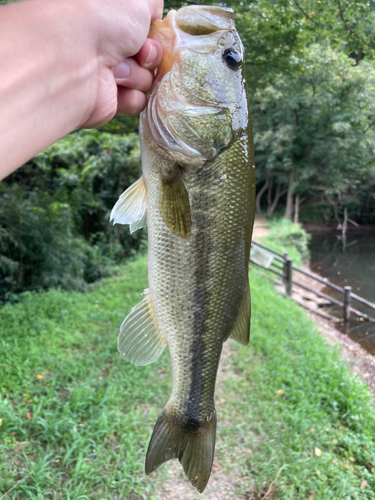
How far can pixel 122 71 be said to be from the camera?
138cm

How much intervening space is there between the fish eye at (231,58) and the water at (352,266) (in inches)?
349

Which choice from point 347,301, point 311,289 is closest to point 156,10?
point 347,301

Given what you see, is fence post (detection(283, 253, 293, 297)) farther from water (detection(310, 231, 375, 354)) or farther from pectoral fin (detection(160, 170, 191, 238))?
pectoral fin (detection(160, 170, 191, 238))

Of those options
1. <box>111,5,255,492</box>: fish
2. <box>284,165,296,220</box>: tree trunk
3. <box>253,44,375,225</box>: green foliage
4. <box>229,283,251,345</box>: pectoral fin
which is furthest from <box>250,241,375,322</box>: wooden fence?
<box>284,165,296,220</box>: tree trunk

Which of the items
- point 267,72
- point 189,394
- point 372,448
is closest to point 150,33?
point 189,394

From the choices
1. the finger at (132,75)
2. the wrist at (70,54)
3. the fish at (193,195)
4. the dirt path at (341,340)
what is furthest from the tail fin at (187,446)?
the dirt path at (341,340)

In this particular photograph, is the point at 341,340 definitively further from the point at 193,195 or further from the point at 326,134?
the point at 326,134

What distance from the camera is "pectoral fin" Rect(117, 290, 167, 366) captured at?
1.52m

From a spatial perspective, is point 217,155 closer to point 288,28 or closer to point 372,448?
point 372,448

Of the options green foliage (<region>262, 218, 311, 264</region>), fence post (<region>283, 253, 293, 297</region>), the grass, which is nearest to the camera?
the grass

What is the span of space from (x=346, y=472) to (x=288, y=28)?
5.58 meters

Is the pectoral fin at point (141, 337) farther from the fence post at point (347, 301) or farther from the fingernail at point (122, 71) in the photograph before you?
the fence post at point (347, 301)

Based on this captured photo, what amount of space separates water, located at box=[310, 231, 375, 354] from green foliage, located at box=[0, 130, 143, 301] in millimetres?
6821

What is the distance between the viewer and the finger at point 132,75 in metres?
1.36
